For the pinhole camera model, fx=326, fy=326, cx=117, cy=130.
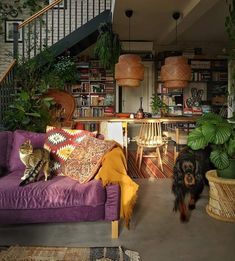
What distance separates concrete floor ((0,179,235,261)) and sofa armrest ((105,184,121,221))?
0.18 meters

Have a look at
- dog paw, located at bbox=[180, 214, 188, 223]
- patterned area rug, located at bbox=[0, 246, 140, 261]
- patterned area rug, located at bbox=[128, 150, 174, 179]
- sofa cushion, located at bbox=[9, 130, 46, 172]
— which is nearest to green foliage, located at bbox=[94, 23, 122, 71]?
patterned area rug, located at bbox=[128, 150, 174, 179]

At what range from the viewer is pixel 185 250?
2.40m

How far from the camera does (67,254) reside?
2291 mm

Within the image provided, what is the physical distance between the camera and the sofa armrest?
2.61 metres

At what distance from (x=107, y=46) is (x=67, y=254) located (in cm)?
389

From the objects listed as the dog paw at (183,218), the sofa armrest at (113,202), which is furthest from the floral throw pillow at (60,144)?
the dog paw at (183,218)

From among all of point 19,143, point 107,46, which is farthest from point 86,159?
point 107,46

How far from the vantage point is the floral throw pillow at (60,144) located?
3096 millimetres

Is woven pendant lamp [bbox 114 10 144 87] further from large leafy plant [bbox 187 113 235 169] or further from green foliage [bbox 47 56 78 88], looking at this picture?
large leafy plant [bbox 187 113 235 169]

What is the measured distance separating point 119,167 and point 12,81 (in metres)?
2.65

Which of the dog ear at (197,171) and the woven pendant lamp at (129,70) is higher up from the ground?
the woven pendant lamp at (129,70)

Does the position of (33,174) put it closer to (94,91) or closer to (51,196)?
(51,196)

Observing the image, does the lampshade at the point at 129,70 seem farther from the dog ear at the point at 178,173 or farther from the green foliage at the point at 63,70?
the dog ear at the point at 178,173

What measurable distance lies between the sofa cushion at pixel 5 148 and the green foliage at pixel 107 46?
106 inches
